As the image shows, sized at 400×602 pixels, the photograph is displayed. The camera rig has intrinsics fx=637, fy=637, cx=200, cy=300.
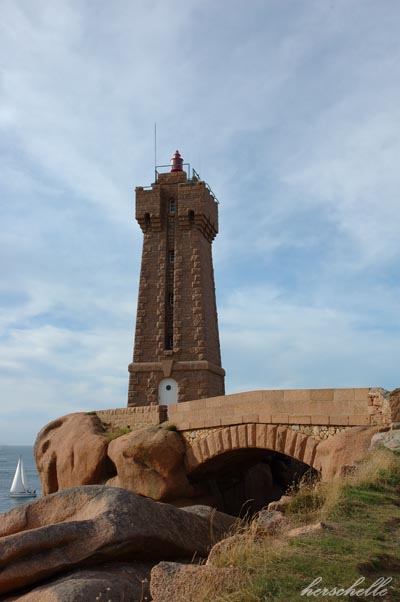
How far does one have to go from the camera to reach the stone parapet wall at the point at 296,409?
12688 mm

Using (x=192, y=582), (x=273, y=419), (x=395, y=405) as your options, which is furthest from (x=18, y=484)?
(x=192, y=582)

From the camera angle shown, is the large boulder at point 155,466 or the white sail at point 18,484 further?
the white sail at point 18,484

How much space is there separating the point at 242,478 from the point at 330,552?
16876mm

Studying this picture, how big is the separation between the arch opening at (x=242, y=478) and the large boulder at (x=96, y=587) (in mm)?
7623

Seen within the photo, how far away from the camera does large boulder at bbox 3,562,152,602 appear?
656 cm

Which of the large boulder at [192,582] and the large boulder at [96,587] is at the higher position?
the large boulder at [192,582]

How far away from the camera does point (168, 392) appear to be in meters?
24.3

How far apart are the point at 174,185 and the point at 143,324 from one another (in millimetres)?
6137

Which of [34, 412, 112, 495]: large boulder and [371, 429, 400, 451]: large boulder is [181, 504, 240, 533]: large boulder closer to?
[371, 429, 400, 451]: large boulder

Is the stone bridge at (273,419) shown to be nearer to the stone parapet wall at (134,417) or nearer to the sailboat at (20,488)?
the stone parapet wall at (134,417)

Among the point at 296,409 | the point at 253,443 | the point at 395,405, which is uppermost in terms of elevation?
the point at 296,409

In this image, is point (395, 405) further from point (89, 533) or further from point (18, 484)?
point (18, 484)

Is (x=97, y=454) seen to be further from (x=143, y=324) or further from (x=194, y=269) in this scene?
(x=194, y=269)

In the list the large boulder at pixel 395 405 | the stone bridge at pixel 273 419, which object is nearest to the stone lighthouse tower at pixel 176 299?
the stone bridge at pixel 273 419
